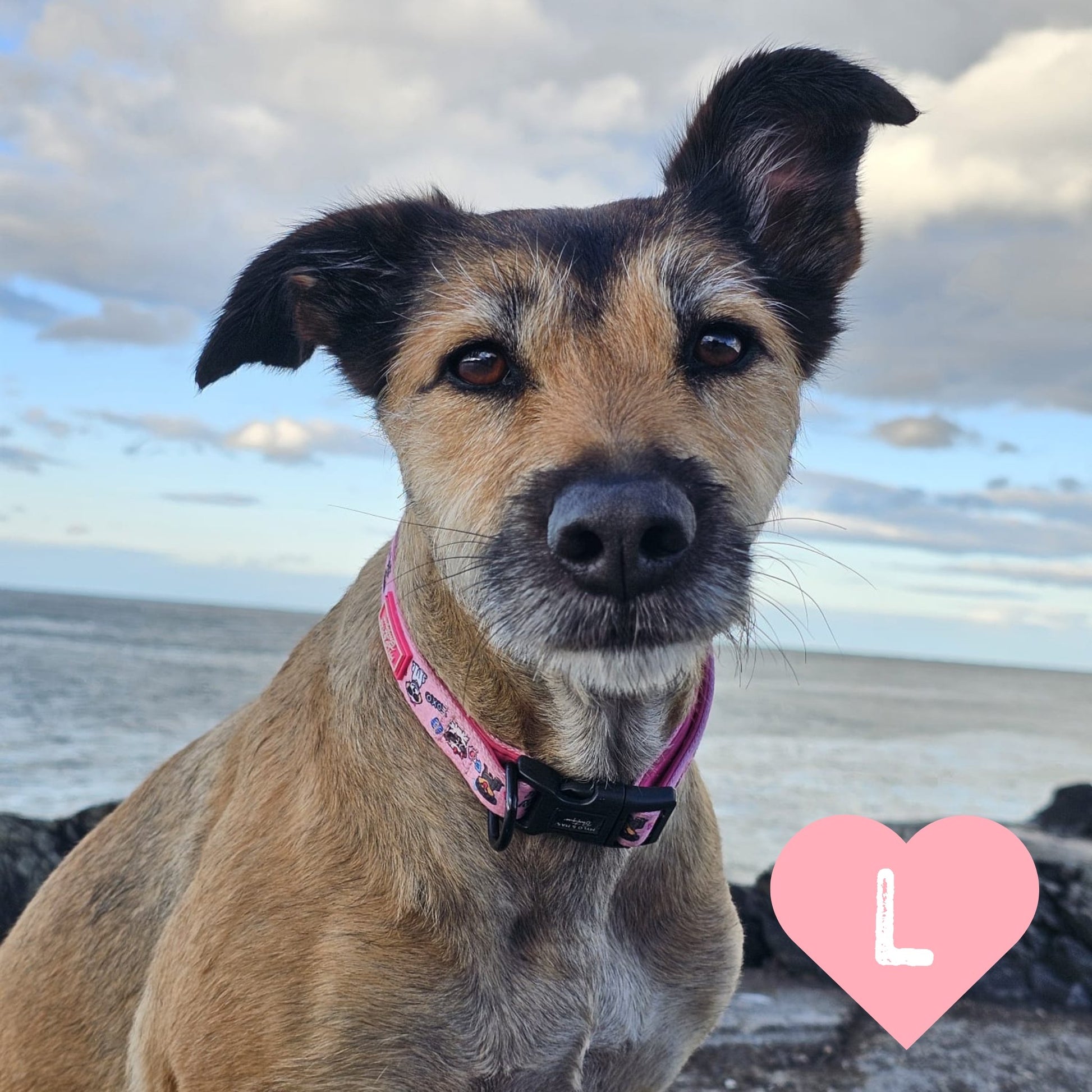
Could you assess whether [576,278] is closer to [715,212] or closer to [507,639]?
[715,212]

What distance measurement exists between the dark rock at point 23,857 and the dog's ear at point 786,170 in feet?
12.2

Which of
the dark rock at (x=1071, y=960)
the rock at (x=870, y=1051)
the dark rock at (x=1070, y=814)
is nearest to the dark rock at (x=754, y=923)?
the rock at (x=870, y=1051)

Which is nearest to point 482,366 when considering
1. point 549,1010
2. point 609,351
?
point 609,351

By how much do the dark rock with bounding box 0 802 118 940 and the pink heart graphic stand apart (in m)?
3.12

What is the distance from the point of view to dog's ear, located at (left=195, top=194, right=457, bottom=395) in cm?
312

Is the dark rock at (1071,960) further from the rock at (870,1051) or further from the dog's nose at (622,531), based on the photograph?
the dog's nose at (622,531)

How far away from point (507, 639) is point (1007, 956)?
4.27 meters

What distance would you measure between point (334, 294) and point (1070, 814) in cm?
590

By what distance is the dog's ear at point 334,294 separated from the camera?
10.3 feet

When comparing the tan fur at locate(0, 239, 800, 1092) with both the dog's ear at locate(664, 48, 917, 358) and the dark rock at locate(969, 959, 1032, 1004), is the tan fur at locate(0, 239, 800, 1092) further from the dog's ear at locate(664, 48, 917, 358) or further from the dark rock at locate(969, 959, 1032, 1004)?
the dark rock at locate(969, 959, 1032, 1004)

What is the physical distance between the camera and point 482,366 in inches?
111

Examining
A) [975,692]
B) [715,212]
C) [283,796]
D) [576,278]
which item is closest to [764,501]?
[576,278]

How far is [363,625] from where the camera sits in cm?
293

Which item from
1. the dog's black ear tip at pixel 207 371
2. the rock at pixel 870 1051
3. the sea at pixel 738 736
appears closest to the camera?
the dog's black ear tip at pixel 207 371
